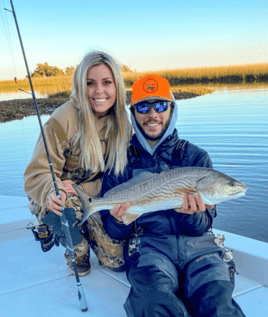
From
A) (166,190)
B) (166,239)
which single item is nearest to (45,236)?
(166,239)

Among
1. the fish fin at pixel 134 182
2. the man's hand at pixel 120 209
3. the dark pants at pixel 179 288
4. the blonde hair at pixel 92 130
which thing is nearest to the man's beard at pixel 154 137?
the blonde hair at pixel 92 130

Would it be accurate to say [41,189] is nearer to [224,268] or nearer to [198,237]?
[198,237]

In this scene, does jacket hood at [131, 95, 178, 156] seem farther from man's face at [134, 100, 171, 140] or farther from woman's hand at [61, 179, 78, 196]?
woman's hand at [61, 179, 78, 196]

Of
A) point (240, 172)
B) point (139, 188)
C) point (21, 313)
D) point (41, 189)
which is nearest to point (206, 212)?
point (139, 188)

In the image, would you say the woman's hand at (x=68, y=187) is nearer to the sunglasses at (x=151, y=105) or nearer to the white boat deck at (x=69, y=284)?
the white boat deck at (x=69, y=284)

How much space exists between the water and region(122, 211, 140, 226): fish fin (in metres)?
3.40

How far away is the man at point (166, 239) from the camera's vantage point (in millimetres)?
2023

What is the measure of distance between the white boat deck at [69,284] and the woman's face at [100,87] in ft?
4.82

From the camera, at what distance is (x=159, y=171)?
2.73 m

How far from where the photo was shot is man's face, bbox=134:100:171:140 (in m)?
2.79

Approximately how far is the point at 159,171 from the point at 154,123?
40 centimetres

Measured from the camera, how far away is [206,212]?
261cm

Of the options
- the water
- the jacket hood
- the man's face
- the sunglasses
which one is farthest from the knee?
the water

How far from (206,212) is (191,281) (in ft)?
1.87
